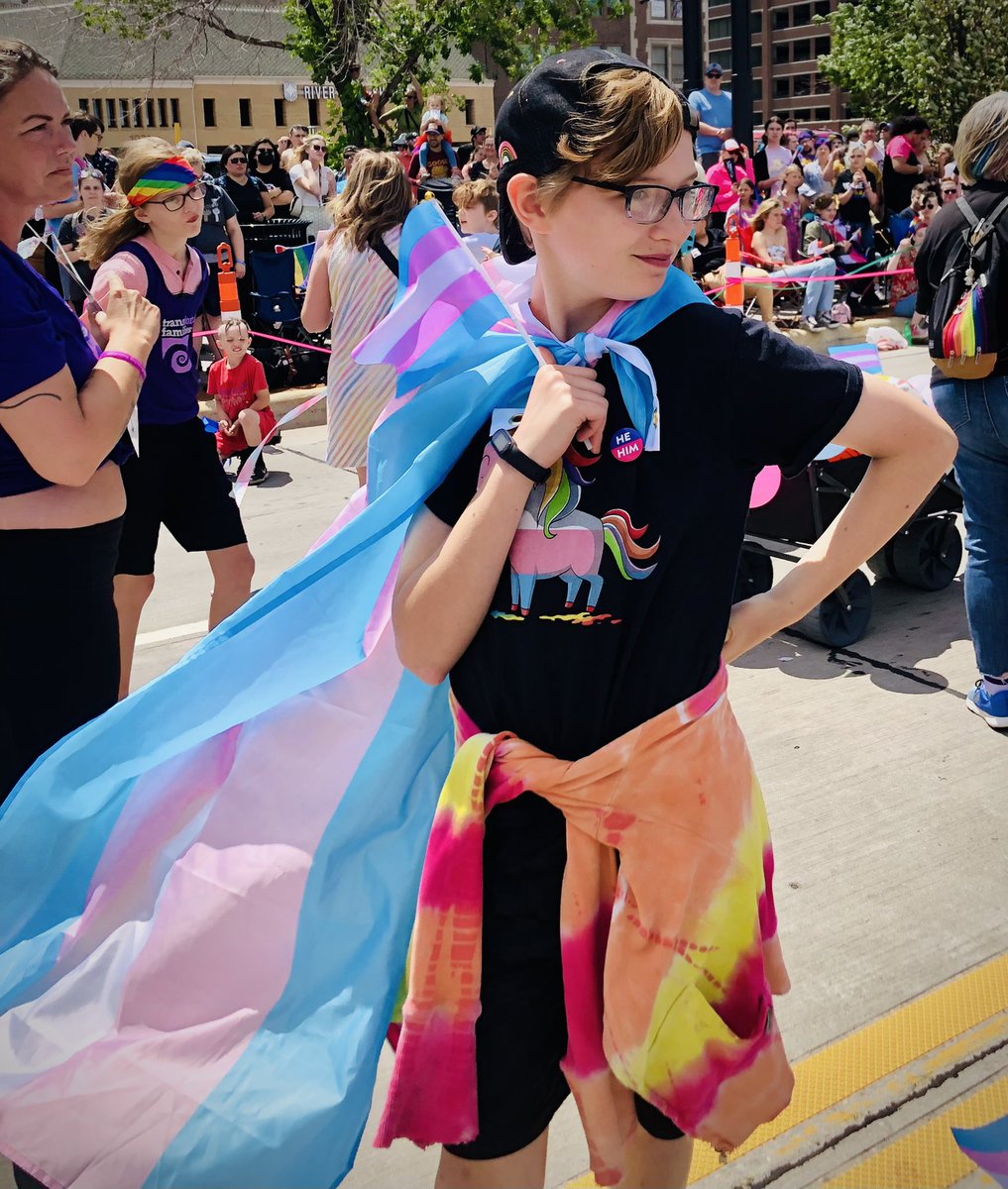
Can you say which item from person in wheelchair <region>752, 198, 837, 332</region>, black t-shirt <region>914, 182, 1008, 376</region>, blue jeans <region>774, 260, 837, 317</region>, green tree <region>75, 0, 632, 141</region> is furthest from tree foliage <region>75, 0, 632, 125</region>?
black t-shirt <region>914, 182, 1008, 376</region>

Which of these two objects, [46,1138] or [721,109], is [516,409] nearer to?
[46,1138]

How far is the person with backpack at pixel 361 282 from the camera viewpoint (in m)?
5.44

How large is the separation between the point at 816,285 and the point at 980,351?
32.2 feet

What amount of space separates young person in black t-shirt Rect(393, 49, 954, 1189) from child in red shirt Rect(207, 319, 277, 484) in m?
5.80

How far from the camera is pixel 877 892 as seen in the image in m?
3.39

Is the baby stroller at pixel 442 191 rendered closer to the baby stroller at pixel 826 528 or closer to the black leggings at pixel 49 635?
the baby stroller at pixel 826 528

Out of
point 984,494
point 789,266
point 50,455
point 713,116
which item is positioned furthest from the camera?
point 713,116

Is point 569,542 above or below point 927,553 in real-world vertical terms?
above

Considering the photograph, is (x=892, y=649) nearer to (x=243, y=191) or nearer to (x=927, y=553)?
(x=927, y=553)

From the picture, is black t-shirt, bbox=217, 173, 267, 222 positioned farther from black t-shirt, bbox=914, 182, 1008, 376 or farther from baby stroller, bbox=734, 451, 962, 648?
black t-shirt, bbox=914, 182, 1008, 376

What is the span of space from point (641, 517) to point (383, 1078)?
169 centimetres

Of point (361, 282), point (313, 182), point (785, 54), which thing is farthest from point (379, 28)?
point (785, 54)

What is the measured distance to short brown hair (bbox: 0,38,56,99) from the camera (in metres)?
2.38

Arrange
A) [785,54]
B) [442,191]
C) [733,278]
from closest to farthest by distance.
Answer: [733,278] < [442,191] < [785,54]
